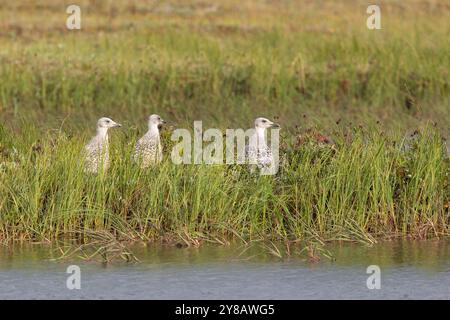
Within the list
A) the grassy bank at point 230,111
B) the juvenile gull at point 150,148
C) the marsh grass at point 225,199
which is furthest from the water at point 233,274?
the juvenile gull at point 150,148

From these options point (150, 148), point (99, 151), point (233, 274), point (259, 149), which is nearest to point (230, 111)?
point (150, 148)

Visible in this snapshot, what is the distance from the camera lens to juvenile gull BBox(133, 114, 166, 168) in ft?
41.1

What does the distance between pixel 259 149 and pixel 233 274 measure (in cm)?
245

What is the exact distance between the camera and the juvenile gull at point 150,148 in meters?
12.5

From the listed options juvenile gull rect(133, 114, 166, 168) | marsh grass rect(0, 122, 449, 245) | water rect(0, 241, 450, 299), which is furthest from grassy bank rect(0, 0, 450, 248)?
water rect(0, 241, 450, 299)

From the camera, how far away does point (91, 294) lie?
33.5 feet

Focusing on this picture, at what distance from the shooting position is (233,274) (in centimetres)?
1080

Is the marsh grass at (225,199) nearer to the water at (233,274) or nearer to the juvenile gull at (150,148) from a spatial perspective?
the juvenile gull at (150,148)

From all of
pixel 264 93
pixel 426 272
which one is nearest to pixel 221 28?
pixel 264 93

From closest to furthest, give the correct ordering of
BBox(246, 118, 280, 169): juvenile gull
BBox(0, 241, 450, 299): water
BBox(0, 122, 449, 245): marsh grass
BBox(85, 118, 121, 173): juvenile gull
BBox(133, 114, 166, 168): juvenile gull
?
BBox(0, 241, 450, 299): water < BBox(0, 122, 449, 245): marsh grass < BBox(85, 118, 121, 173): juvenile gull < BBox(133, 114, 166, 168): juvenile gull < BBox(246, 118, 280, 169): juvenile gull

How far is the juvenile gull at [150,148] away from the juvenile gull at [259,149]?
932 mm

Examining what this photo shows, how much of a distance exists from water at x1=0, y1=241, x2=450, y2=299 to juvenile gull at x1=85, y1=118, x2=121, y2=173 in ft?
3.48

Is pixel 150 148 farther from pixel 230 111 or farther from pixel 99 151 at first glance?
pixel 230 111

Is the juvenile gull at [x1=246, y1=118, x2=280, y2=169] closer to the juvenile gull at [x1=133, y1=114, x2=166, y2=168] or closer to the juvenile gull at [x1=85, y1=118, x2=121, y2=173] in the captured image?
the juvenile gull at [x1=133, y1=114, x2=166, y2=168]
